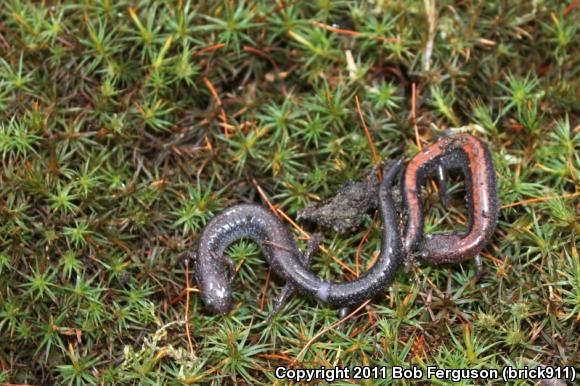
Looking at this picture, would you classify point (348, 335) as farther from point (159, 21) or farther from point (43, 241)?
point (159, 21)

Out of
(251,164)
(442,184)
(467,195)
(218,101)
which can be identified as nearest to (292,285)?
(251,164)

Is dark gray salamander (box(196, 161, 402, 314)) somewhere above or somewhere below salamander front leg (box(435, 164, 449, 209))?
below

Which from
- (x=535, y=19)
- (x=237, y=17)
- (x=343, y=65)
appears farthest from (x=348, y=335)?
(x=535, y=19)

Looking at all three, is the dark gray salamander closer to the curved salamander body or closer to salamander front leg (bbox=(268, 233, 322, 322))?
salamander front leg (bbox=(268, 233, 322, 322))

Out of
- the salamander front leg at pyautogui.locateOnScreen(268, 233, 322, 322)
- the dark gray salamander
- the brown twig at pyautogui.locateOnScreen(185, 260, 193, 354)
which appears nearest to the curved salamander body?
the dark gray salamander

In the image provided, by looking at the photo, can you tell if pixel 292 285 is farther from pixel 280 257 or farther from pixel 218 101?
pixel 218 101

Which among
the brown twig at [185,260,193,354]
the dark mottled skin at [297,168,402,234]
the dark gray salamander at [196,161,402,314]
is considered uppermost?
the dark mottled skin at [297,168,402,234]
